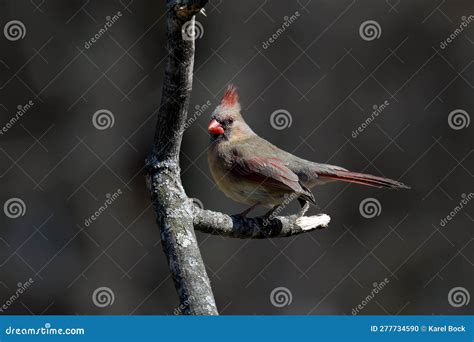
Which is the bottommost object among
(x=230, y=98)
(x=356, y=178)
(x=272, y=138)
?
(x=272, y=138)

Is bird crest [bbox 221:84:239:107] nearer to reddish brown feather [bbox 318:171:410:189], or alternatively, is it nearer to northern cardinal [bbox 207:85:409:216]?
northern cardinal [bbox 207:85:409:216]

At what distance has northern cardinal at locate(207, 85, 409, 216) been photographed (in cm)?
376

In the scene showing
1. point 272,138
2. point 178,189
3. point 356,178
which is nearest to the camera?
point 178,189

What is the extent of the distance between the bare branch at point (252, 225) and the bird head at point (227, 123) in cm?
73

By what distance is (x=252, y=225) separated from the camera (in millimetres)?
3178

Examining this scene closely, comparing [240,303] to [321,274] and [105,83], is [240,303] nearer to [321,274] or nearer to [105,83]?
[321,274]

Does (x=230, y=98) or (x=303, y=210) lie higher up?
(x=230, y=98)

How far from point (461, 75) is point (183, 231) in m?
4.78

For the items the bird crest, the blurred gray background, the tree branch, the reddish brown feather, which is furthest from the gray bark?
the blurred gray background

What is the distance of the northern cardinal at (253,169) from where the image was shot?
376cm

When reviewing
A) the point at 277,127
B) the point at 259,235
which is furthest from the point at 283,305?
the point at 259,235

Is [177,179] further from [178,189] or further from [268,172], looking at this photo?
[268,172]

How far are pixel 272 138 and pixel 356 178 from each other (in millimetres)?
2536

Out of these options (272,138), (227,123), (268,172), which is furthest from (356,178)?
(272,138)
